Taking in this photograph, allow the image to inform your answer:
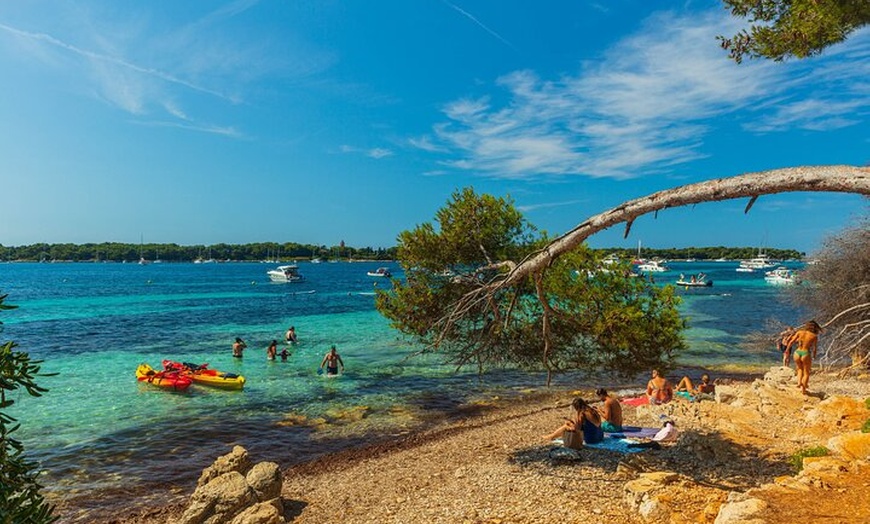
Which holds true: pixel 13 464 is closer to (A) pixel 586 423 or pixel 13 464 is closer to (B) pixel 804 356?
(A) pixel 586 423

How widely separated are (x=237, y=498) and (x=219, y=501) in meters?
0.33

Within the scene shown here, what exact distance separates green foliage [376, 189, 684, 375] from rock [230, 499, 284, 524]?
443cm

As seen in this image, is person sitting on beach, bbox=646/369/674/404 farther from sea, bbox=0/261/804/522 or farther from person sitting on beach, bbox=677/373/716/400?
sea, bbox=0/261/804/522

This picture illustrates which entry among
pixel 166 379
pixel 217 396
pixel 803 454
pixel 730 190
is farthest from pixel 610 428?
pixel 166 379

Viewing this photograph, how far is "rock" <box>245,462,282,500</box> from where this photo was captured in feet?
34.4

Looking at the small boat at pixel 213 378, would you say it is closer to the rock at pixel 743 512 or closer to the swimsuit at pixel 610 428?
the swimsuit at pixel 610 428

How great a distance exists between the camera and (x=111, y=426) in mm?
17781

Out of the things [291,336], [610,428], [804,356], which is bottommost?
[291,336]

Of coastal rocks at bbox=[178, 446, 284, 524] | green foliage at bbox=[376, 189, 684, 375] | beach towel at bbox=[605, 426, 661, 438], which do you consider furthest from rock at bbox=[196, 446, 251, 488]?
beach towel at bbox=[605, 426, 661, 438]

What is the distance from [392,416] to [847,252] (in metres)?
19.7

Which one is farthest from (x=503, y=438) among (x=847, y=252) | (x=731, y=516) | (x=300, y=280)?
(x=300, y=280)

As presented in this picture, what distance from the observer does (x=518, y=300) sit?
10906mm

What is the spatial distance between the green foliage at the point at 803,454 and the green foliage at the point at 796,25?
750 centimetres

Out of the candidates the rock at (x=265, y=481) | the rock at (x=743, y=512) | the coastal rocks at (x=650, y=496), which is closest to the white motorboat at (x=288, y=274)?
the rock at (x=265, y=481)
